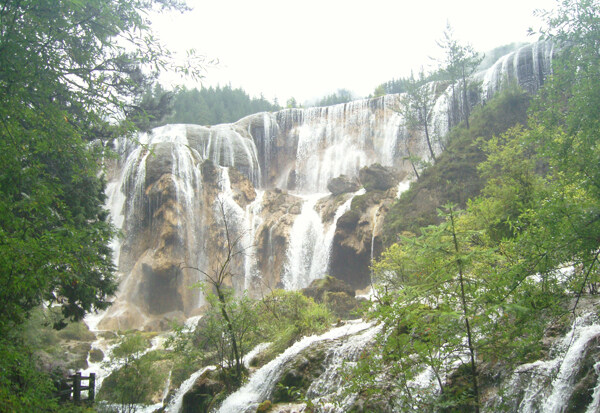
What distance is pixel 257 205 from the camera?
39.2 m

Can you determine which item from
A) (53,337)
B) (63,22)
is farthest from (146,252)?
(63,22)

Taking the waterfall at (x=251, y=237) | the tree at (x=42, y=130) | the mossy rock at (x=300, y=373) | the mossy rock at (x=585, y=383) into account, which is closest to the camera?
the tree at (x=42, y=130)

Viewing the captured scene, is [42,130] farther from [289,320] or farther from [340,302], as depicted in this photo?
[340,302]

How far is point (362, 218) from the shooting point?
30.3m

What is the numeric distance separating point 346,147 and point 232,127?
14.3 m


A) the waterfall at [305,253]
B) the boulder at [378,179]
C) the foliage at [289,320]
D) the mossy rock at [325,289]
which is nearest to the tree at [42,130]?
the foliage at [289,320]

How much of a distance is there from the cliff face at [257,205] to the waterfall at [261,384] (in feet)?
48.6

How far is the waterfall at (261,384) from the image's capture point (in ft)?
35.4

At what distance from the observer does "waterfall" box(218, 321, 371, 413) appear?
10797 mm

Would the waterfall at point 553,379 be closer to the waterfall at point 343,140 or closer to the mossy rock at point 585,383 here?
the mossy rock at point 585,383

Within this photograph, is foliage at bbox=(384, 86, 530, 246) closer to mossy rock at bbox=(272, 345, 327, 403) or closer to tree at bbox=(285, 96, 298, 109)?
mossy rock at bbox=(272, 345, 327, 403)

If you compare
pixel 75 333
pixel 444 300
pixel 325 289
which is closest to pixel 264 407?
pixel 444 300

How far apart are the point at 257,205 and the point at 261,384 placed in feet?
93.1

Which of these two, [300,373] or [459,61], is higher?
[459,61]
